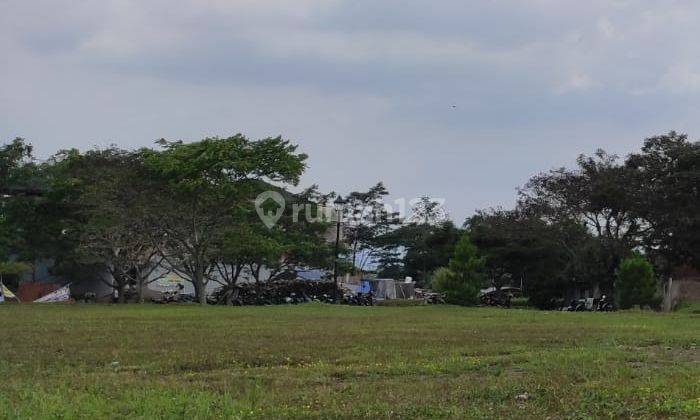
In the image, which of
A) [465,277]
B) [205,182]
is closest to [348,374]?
[205,182]

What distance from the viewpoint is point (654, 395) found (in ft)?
21.8

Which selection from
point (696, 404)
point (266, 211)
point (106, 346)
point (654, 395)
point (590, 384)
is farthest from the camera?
point (266, 211)

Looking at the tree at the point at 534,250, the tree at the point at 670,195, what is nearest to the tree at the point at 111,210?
the tree at the point at 534,250

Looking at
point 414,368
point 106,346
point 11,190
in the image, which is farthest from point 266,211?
point 414,368

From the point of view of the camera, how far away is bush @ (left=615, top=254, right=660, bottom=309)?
31766 millimetres

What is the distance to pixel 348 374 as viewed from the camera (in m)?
8.57

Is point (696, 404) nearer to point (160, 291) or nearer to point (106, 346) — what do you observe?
point (106, 346)

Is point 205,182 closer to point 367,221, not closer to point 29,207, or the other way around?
point 29,207

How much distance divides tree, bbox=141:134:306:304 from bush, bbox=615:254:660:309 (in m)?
14.7

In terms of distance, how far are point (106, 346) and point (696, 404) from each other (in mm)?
8864

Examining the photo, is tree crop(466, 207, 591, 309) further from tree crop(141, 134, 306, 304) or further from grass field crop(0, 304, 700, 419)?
grass field crop(0, 304, 700, 419)
